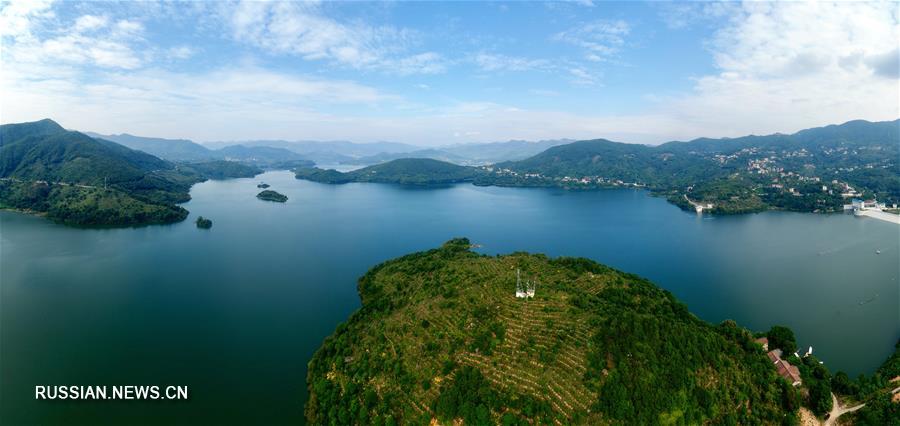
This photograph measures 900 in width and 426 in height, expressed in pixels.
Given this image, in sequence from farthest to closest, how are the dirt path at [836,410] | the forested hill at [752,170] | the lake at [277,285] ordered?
1. the forested hill at [752,170]
2. the lake at [277,285]
3. the dirt path at [836,410]

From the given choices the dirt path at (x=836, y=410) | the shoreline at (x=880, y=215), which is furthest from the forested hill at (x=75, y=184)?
the shoreline at (x=880, y=215)

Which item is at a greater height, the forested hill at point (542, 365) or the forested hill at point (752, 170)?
the forested hill at point (752, 170)

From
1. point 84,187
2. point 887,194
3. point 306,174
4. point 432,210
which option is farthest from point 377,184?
point 887,194

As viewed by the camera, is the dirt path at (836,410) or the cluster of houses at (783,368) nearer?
the dirt path at (836,410)

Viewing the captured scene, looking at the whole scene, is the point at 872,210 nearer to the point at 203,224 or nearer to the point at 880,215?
the point at 880,215

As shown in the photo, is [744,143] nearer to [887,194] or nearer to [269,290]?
[887,194]

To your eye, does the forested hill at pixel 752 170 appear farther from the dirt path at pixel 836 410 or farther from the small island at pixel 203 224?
the small island at pixel 203 224

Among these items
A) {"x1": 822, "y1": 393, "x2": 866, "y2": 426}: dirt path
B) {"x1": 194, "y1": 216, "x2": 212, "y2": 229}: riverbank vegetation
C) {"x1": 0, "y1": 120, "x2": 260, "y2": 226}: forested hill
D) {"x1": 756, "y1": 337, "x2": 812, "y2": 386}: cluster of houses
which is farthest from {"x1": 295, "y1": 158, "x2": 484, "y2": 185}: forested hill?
{"x1": 822, "y1": 393, "x2": 866, "y2": 426}: dirt path
